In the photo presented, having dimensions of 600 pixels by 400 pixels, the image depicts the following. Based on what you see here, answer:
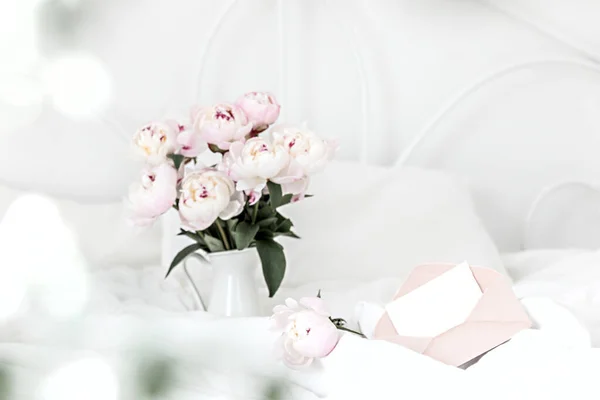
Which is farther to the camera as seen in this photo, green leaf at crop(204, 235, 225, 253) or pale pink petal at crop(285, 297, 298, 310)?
green leaf at crop(204, 235, 225, 253)

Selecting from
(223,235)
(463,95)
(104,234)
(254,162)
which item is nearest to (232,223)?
(223,235)

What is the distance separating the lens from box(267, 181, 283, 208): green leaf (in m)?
0.92

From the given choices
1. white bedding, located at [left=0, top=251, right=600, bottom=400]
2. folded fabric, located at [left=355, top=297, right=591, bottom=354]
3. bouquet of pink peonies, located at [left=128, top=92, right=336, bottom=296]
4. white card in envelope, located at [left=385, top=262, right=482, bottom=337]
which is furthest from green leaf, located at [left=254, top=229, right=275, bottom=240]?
folded fabric, located at [left=355, top=297, right=591, bottom=354]

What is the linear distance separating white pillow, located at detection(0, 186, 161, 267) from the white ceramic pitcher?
0.41 meters

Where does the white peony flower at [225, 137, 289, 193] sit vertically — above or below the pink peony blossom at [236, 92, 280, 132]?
below

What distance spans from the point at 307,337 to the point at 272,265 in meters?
0.29

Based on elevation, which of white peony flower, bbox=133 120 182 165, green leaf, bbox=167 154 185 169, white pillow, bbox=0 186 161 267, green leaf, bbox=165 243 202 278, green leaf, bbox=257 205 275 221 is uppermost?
white peony flower, bbox=133 120 182 165

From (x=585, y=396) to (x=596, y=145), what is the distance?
4.17 ft

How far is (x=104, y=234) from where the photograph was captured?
4.52 feet

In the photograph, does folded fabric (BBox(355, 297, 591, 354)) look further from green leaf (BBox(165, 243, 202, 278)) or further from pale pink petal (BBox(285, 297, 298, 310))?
green leaf (BBox(165, 243, 202, 278))

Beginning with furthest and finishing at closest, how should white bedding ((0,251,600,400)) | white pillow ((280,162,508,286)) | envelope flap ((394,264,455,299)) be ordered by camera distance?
white pillow ((280,162,508,286)), envelope flap ((394,264,455,299)), white bedding ((0,251,600,400))

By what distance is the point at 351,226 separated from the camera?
1.32 meters

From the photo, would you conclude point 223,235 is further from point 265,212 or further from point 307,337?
point 307,337

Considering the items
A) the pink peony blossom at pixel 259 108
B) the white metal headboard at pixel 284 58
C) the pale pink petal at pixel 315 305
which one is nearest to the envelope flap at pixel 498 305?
the pale pink petal at pixel 315 305
